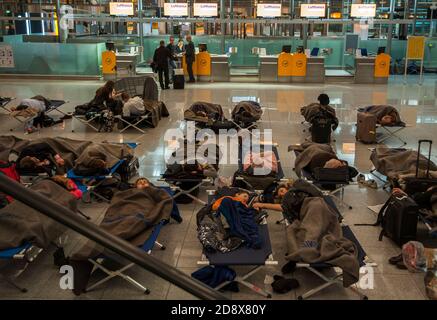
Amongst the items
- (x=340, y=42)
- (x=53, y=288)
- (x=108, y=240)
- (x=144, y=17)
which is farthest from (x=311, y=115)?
(x=144, y=17)

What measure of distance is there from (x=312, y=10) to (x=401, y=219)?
16.2 meters

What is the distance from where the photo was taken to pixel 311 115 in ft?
35.7

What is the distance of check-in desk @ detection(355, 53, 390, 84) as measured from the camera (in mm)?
19406

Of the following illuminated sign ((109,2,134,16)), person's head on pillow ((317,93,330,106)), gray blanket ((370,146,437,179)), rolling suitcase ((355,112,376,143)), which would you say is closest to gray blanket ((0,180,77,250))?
gray blanket ((370,146,437,179))

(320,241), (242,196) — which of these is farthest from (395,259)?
(242,196)

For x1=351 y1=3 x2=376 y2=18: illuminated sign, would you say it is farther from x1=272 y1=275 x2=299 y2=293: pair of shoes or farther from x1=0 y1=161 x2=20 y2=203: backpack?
x1=272 y1=275 x2=299 y2=293: pair of shoes

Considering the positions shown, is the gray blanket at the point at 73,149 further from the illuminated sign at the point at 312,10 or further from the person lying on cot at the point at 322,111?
the illuminated sign at the point at 312,10

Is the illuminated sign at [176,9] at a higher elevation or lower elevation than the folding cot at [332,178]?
higher

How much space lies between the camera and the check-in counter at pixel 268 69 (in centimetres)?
1994

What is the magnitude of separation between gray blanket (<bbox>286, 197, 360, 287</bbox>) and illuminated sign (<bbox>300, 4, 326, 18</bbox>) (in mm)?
16195

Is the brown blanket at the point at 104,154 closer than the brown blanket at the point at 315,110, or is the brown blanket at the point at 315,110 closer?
the brown blanket at the point at 104,154

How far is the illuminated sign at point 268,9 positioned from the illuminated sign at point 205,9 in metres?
1.73

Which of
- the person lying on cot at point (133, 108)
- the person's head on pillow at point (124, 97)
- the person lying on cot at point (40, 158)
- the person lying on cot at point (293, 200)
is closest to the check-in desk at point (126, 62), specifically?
the person's head on pillow at point (124, 97)

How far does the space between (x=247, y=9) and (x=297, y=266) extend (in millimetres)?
18313
